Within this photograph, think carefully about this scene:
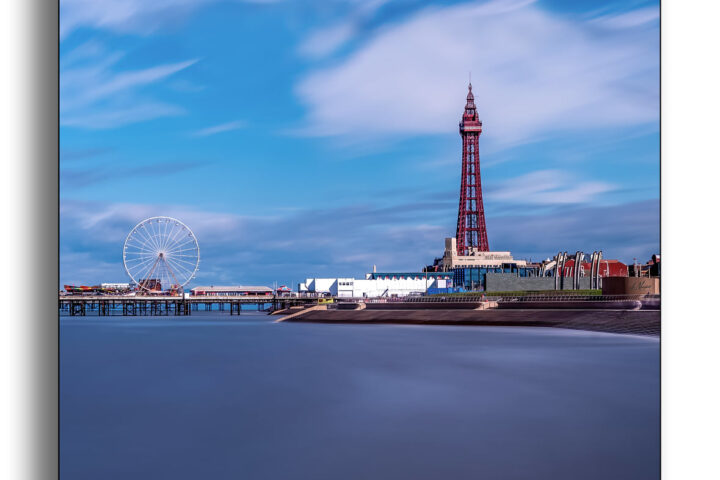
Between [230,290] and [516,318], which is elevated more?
[516,318]

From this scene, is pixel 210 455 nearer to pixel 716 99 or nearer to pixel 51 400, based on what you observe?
pixel 51 400

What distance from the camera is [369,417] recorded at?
15.1m

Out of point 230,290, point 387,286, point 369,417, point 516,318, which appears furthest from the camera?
point 230,290

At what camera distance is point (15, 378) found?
7.34m

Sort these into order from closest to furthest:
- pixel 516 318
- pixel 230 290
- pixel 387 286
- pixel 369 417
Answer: pixel 369 417 < pixel 516 318 < pixel 387 286 < pixel 230 290

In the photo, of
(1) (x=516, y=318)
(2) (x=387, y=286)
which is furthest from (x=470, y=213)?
(1) (x=516, y=318)

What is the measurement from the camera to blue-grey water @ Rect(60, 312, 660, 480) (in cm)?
1020

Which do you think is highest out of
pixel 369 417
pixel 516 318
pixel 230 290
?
pixel 369 417

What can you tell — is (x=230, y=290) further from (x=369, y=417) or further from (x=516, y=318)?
(x=369, y=417)

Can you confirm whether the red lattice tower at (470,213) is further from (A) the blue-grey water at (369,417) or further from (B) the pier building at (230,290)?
(A) the blue-grey water at (369,417)

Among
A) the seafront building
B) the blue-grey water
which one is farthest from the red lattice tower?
the blue-grey water

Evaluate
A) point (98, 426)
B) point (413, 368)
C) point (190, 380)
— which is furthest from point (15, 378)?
point (413, 368)

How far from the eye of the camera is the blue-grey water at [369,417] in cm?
1020

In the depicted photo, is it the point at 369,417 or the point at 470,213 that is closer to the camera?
the point at 369,417
